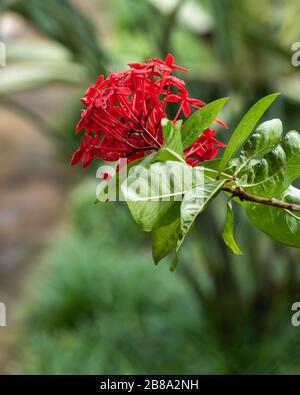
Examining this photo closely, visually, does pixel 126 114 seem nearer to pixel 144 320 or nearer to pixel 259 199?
pixel 259 199

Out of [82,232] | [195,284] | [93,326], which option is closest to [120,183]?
[195,284]

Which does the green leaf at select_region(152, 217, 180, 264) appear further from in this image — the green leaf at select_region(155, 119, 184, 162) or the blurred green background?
the blurred green background

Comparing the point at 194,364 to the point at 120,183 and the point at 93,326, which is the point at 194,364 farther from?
the point at 120,183

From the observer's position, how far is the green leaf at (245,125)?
1.42 feet

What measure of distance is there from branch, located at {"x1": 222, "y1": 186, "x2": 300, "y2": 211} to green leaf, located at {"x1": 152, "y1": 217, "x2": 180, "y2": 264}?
35 millimetres

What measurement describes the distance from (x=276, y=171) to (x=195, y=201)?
0.06 m

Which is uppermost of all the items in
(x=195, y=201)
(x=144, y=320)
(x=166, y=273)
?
(x=166, y=273)

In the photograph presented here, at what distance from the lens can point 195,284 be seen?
84.1 inches

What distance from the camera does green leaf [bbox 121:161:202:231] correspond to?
0.38 metres

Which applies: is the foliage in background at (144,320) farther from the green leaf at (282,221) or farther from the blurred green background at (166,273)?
the green leaf at (282,221)

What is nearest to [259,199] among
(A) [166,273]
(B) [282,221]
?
(B) [282,221]

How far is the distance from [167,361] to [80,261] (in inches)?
30.5

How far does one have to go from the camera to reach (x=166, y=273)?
2.79 meters
